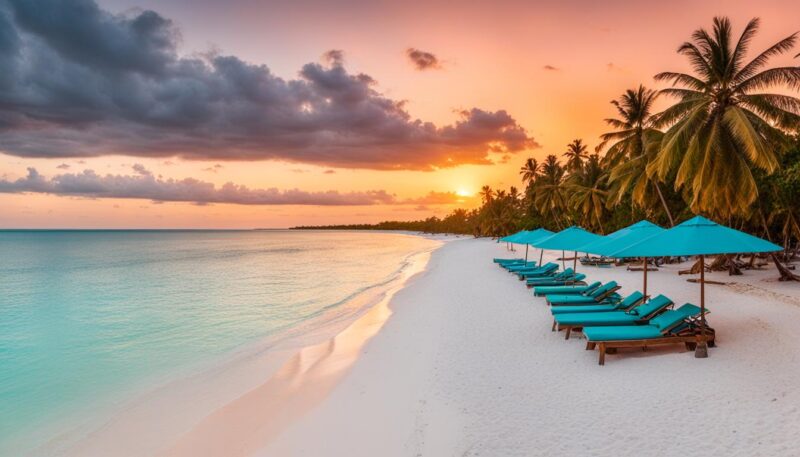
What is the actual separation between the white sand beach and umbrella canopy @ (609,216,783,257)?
1.85m

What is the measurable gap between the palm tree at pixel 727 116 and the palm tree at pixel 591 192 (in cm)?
1633

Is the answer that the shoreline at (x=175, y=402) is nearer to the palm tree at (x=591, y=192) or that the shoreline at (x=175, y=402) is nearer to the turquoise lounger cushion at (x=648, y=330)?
the turquoise lounger cushion at (x=648, y=330)

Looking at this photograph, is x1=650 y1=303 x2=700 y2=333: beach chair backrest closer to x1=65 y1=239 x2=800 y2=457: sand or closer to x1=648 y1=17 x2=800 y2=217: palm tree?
x1=65 y1=239 x2=800 y2=457: sand

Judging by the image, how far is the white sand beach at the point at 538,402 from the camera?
4.89m

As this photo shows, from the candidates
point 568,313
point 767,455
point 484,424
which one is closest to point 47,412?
point 484,424

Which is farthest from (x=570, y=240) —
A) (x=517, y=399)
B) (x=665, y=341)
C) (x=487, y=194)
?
(x=487, y=194)

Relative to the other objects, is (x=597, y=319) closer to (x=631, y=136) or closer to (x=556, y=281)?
(x=556, y=281)

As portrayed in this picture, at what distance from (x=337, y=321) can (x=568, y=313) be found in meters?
7.94

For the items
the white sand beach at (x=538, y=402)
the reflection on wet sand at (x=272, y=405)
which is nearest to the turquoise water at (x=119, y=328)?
the reflection on wet sand at (x=272, y=405)

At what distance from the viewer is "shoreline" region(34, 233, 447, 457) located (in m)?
6.65

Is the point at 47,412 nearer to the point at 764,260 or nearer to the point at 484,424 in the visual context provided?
the point at 484,424

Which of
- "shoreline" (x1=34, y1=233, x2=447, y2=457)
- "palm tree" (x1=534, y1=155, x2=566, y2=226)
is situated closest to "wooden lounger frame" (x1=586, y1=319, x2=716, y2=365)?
"shoreline" (x1=34, y1=233, x2=447, y2=457)

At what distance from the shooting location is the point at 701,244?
22.5ft

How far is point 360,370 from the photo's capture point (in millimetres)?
8469
